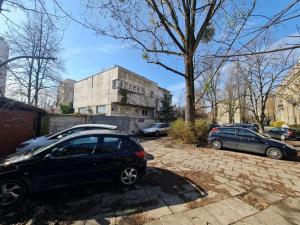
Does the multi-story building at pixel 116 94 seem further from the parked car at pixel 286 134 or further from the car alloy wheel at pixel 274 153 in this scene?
the parked car at pixel 286 134

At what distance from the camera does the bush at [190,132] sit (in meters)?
12.0

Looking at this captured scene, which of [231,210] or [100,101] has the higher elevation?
[100,101]

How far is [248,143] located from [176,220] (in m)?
8.41

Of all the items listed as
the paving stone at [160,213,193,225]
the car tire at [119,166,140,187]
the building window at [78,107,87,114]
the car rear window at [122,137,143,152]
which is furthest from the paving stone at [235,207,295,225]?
the building window at [78,107,87,114]

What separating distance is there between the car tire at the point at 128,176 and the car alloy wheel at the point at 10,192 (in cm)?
222

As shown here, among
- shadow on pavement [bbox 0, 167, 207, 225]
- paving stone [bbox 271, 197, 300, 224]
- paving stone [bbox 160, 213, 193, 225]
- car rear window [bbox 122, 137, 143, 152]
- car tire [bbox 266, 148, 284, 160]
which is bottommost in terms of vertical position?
paving stone [bbox 271, 197, 300, 224]

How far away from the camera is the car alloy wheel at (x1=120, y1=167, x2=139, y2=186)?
4754mm

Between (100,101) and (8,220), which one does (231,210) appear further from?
(100,101)

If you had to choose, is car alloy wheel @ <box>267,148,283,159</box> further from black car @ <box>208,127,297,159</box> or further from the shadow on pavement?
the shadow on pavement

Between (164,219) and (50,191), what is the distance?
9.32ft

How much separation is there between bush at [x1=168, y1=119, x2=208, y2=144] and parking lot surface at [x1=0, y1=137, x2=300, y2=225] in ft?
20.0

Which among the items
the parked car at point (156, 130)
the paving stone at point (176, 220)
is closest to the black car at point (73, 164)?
the paving stone at point (176, 220)

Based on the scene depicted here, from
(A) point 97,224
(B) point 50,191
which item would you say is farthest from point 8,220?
(A) point 97,224

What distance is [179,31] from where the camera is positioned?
39.8 ft
